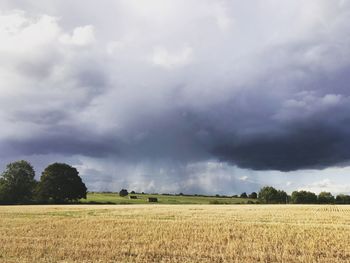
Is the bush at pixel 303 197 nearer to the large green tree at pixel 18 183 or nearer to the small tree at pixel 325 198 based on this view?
the small tree at pixel 325 198

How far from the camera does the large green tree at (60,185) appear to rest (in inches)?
4252

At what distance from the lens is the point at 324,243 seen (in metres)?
22.5

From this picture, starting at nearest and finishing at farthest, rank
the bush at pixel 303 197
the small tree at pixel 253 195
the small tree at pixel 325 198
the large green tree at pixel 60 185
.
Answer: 1. the large green tree at pixel 60 185
2. the bush at pixel 303 197
3. the small tree at pixel 325 198
4. the small tree at pixel 253 195

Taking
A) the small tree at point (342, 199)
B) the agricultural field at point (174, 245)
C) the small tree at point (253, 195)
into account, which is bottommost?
the agricultural field at point (174, 245)

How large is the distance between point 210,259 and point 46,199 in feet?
317

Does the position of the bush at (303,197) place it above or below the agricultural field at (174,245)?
above

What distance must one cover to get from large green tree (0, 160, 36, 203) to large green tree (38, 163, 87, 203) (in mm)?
7419

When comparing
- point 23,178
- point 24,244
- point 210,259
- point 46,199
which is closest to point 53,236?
point 24,244

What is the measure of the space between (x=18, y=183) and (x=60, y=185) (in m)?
15.1

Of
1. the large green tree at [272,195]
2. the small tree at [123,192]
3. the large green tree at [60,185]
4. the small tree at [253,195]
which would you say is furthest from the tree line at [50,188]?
the small tree at [253,195]

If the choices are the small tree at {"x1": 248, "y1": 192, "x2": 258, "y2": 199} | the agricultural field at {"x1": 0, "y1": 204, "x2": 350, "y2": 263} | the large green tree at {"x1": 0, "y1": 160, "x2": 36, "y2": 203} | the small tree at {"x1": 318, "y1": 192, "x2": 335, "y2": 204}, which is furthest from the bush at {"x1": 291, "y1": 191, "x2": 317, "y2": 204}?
the agricultural field at {"x1": 0, "y1": 204, "x2": 350, "y2": 263}

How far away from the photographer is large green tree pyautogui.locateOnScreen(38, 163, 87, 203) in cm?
10800

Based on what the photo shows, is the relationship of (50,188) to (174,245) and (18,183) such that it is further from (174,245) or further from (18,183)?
(174,245)

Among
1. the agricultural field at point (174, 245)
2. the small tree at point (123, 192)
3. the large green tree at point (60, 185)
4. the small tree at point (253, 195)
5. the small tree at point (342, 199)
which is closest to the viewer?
the agricultural field at point (174, 245)
